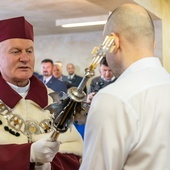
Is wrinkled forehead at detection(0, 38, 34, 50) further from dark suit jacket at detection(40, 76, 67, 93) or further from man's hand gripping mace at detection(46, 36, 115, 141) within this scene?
dark suit jacket at detection(40, 76, 67, 93)

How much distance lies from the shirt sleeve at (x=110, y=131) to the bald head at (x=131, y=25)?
0.73 feet

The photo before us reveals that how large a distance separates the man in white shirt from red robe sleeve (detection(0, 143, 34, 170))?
2.17 feet

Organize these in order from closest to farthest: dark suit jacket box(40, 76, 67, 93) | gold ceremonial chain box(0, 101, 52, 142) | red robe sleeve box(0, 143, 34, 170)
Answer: red robe sleeve box(0, 143, 34, 170) → gold ceremonial chain box(0, 101, 52, 142) → dark suit jacket box(40, 76, 67, 93)

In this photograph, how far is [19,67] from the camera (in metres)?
1.99

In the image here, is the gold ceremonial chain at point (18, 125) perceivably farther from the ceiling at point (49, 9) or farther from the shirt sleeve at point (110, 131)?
the ceiling at point (49, 9)

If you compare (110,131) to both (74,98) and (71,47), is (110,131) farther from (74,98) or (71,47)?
(71,47)

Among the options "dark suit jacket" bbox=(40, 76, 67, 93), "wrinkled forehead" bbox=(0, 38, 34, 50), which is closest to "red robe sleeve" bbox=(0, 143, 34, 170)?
"wrinkled forehead" bbox=(0, 38, 34, 50)

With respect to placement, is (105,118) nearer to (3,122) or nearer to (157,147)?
(157,147)

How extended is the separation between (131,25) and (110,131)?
344 mm

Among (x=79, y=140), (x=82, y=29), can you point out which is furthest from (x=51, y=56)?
(x=79, y=140)

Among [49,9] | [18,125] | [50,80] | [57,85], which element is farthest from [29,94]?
[49,9]

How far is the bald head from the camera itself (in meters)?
1.29

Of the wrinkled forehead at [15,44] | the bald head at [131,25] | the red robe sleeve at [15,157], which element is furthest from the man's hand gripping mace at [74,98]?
the wrinkled forehead at [15,44]

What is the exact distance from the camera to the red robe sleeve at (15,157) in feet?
6.08
